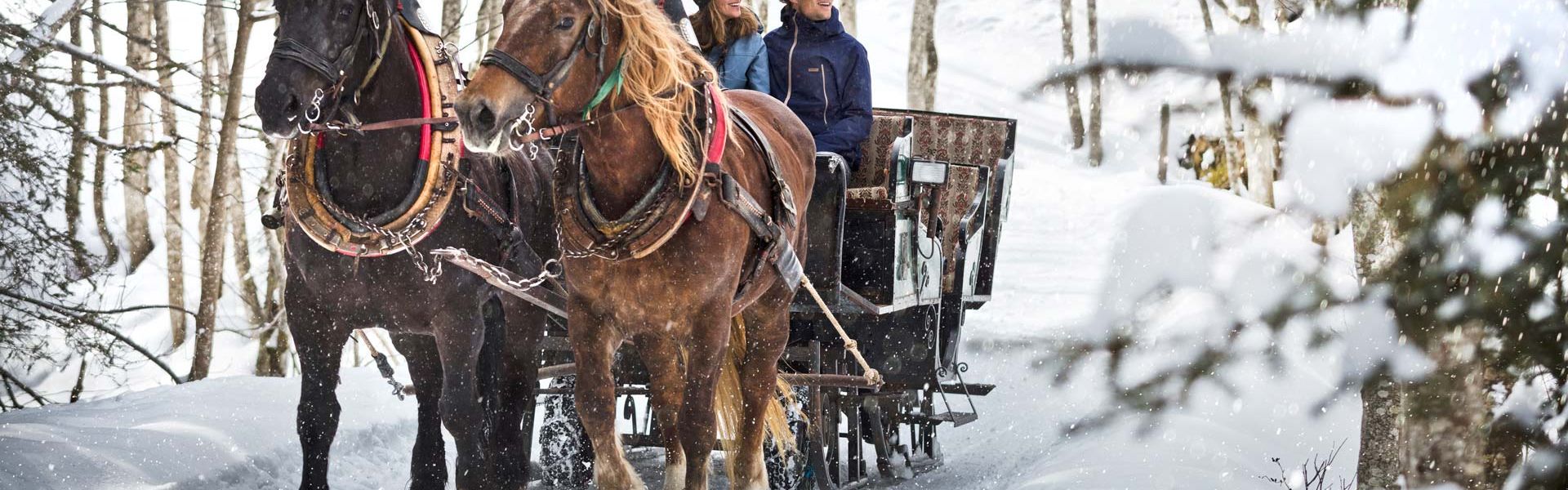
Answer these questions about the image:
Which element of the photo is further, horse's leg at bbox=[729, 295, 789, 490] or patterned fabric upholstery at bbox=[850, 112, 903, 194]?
patterned fabric upholstery at bbox=[850, 112, 903, 194]

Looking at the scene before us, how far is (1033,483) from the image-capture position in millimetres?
5258

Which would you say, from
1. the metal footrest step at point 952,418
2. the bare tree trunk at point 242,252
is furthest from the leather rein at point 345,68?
the bare tree trunk at point 242,252

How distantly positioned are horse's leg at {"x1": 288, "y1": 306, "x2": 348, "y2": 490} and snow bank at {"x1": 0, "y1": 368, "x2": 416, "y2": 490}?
0.79 m

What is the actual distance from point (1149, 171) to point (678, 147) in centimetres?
2206

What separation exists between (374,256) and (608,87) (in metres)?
0.92

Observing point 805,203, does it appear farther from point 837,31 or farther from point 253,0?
point 253,0

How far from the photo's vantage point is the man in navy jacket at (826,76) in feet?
17.5

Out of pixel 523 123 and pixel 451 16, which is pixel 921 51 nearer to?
pixel 451 16

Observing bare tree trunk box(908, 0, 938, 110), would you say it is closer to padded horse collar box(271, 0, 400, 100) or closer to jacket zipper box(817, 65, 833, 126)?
jacket zipper box(817, 65, 833, 126)

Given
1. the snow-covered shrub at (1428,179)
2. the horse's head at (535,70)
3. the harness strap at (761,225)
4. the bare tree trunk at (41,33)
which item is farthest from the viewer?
the bare tree trunk at (41,33)

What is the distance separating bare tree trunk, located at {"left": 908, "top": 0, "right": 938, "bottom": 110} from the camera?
49.3ft

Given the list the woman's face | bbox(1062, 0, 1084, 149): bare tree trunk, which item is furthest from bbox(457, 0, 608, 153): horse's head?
bbox(1062, 0, 1084, 149): bare tree trunk

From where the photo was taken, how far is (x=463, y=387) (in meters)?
3.87

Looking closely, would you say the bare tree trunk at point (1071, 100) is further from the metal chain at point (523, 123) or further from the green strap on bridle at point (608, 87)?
the metal chain at point (523, 123)
